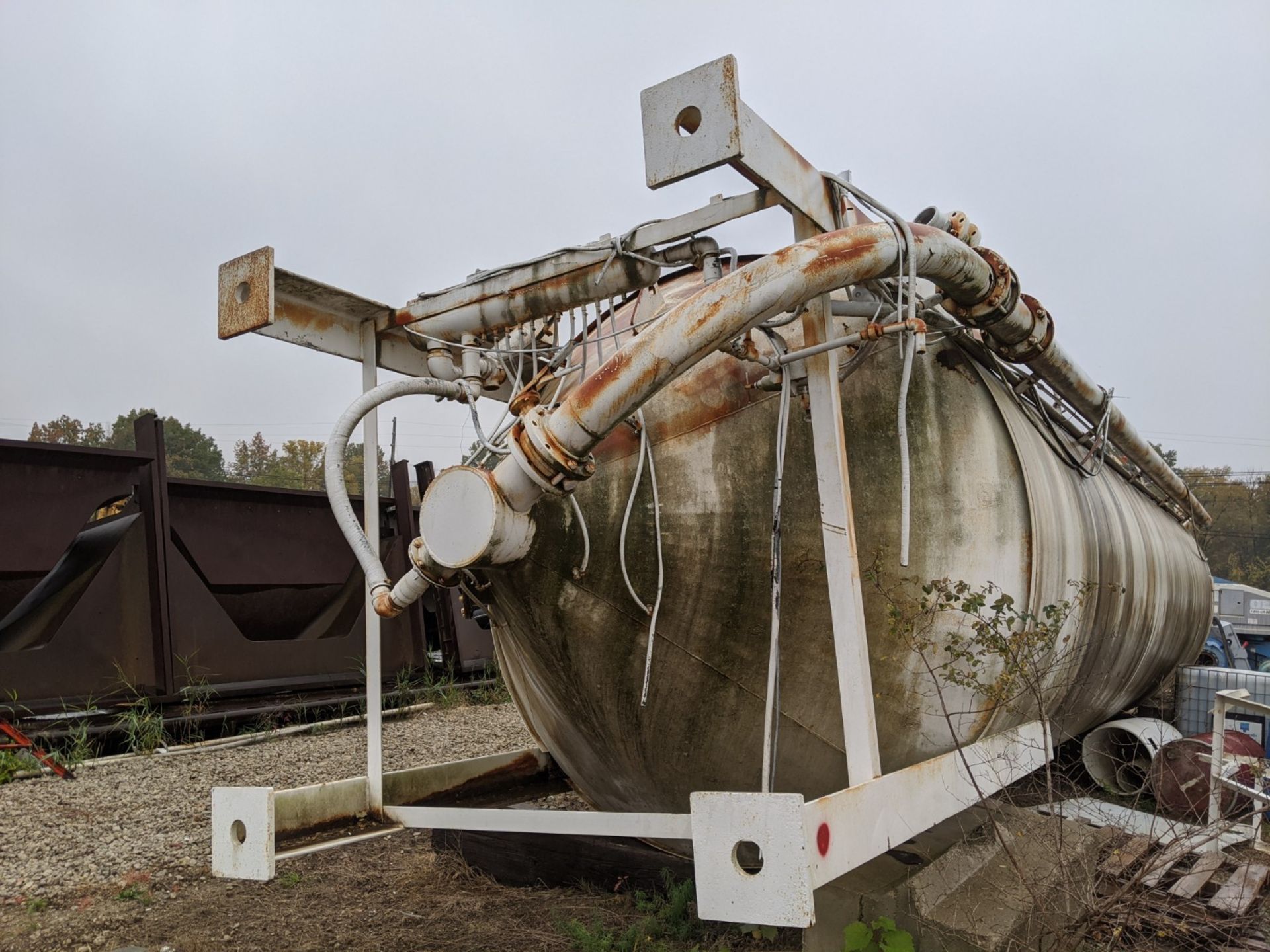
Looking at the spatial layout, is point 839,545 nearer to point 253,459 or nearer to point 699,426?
point 699,426

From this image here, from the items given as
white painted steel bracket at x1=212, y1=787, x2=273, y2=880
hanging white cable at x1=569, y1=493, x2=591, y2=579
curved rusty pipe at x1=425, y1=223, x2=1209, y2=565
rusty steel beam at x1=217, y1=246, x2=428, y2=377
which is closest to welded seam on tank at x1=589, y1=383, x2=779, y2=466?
hanging white cable at x1=569, y1=493, x2=591, y2=579

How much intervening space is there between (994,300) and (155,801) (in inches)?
185

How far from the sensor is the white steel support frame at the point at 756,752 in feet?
5.85

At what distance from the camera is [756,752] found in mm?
2676

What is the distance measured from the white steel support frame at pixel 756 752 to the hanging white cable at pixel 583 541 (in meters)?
0.57

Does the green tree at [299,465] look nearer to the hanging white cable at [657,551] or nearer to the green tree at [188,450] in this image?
the green tree at [188,450]

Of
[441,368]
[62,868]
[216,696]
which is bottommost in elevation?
[62,868]

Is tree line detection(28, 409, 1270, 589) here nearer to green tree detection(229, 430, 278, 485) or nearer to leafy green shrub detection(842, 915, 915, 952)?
green tree detection(229, 430, 278, 485)

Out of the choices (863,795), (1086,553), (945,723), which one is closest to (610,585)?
(863,795)

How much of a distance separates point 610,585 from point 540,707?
2.94 ft

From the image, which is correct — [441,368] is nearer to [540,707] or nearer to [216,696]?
[540,707]

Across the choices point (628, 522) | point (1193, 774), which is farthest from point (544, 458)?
point (1193, 774)

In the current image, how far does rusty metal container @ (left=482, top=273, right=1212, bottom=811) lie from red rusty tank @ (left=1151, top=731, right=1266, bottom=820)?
1974 millimetres

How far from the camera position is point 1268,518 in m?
54.1
